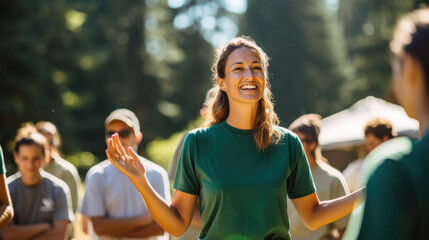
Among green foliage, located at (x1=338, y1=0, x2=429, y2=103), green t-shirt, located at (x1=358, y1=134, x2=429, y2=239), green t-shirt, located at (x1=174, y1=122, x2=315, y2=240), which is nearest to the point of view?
green t-shirt, located at (x1=358, y1=134, x2=429, y2=239)

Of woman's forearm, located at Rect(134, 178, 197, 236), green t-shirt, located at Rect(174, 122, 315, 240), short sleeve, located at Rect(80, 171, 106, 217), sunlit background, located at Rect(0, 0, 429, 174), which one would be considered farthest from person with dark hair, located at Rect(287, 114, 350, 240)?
sunlit background, located at Rect(0, 0, 429, 174)

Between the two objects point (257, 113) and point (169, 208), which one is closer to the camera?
point (169, 208)

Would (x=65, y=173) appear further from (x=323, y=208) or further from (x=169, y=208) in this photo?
(x=323, y=208)

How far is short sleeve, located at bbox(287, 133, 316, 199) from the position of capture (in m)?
3.07

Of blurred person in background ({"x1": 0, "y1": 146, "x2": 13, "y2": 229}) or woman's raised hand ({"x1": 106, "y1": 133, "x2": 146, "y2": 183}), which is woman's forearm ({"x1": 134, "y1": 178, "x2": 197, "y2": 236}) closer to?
woman's raised hand ({"x1": 106, "y1": 133, "x2": 146, "y2": 183})

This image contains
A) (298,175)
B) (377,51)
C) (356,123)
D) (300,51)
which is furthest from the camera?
(300,51)

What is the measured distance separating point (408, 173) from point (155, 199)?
5.25 feet

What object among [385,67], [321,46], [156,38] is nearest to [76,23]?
[156,38]

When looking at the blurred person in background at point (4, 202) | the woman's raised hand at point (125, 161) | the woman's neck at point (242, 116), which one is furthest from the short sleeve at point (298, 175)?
the blurred person in background at point (4, 202)

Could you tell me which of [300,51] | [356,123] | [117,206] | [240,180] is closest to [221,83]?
[240,180]

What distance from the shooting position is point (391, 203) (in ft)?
5.30

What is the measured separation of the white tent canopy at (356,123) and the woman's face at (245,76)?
10.8m

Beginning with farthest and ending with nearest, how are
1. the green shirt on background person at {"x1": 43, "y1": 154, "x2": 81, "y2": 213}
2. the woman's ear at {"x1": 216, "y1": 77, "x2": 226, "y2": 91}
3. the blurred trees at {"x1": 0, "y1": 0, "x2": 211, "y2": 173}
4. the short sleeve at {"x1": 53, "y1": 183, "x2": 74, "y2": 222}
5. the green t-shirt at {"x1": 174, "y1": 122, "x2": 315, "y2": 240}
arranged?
the blurred trees at {"x1": 0, "y1": 0, "x2": 211, "y2": 173} < the green shirt on background person at {"x1": 43, "y1": 154, "x2": 81, "y2": 213} < the short sleeve at {"x1": 53, "y1": 183, "x2": 74, "y2": 222} < the woman's ear at {"x1": 216, "y1": 77, "x2": 226, "y2": 91} < the green t-shirt at {"x1": 174, "y1": 122, "x2": 315, "y2": 240}

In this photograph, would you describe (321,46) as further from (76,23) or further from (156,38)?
(76,23)
